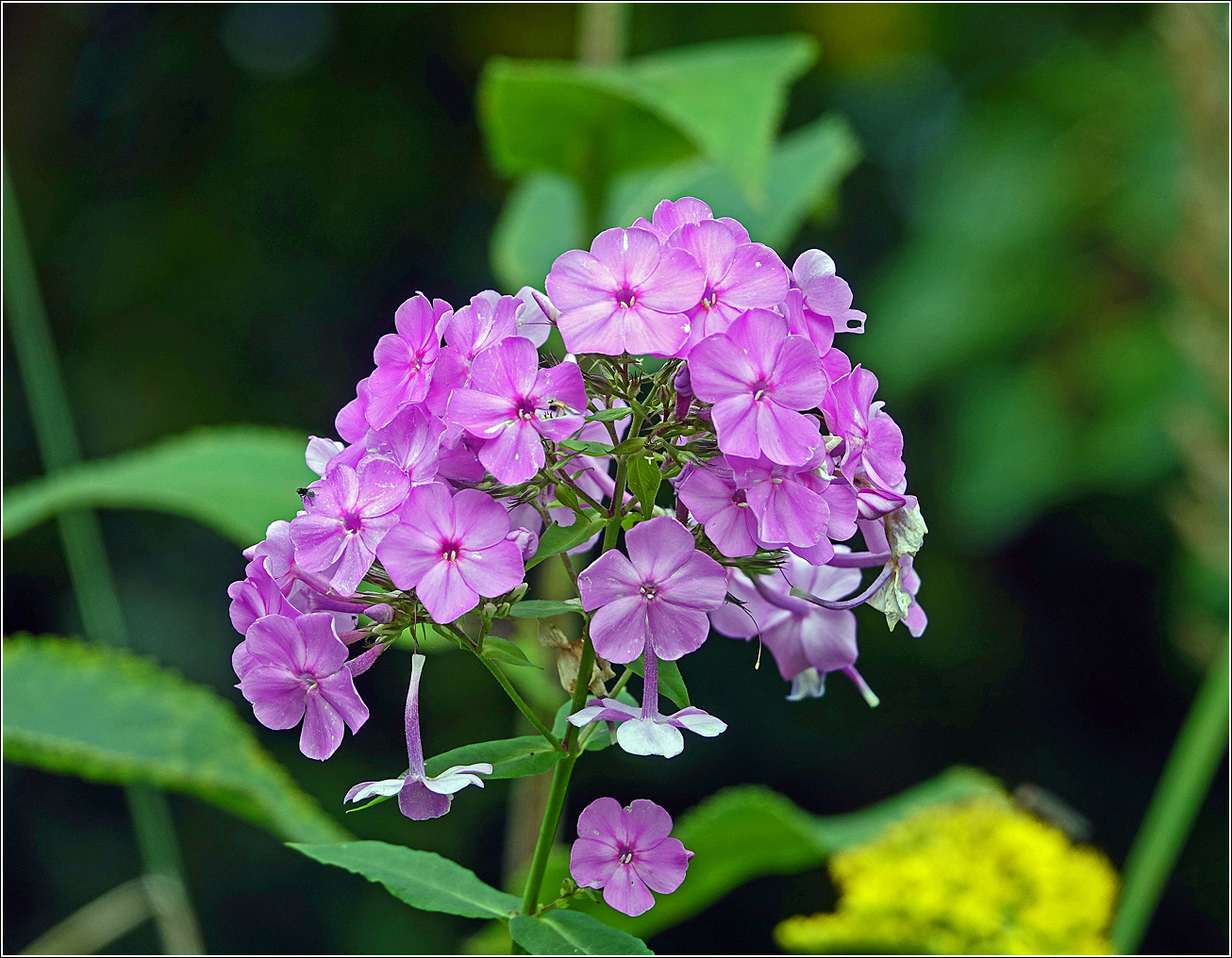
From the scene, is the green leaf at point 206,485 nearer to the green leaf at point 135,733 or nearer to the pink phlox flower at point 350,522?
the green leaf at point 135,733

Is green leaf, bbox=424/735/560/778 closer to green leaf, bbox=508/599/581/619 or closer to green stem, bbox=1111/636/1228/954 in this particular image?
green leaf, bbox=508/599/581/619

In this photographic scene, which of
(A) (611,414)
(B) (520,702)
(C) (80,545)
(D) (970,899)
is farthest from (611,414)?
(C) (80,545)

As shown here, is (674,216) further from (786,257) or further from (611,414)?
(786,257)

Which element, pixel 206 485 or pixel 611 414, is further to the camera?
pixel 206 485

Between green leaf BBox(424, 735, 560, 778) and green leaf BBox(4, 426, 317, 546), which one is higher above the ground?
green leaf BBox(4, 426, 317, 546)

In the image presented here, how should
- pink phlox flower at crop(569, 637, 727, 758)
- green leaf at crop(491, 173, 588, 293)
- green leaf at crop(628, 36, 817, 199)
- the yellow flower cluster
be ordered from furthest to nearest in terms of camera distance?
green leaf at crop(491, 173, 588, 293) → green leaf at crop(628, 36, 817, 199) → the yellow flower cluster → pink phlox flower at crop(569, 637, 727, 758)

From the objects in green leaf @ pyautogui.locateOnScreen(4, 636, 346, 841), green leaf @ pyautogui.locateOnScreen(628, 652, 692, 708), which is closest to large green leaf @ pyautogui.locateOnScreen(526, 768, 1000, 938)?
green leaf @ pyautogui.locateOnScreen(4, 636, 346, 841)

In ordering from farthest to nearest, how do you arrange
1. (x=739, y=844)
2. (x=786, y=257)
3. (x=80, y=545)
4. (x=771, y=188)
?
(x=786, y=257)
(x=771, y=188)
(x=80, y=545)
(x=739, y=844)
